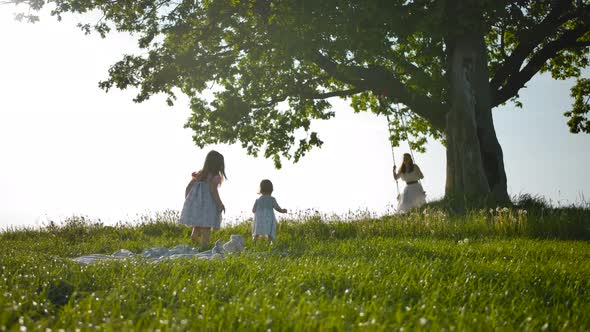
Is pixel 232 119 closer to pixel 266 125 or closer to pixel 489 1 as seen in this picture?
pixel 266 125

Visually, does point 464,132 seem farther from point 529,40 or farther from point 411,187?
point 529,40

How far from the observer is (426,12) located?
15734 mm

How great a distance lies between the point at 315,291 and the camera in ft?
17.0

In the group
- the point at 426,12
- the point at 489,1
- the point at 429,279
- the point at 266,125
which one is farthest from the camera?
the point at 266,125

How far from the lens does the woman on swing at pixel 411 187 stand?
1720 cm

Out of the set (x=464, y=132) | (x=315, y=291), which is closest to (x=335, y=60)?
(x=464, y=132)

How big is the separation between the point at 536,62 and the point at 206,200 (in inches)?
540

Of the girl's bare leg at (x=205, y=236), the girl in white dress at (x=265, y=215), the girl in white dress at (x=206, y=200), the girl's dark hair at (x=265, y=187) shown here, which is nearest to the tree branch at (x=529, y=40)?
the girl's dark hair at (x=265, y=187)

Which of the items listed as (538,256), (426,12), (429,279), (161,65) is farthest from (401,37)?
(429,279)

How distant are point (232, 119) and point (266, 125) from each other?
227cm

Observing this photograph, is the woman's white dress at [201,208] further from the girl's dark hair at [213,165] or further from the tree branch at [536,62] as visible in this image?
the tree branch at [536,62]

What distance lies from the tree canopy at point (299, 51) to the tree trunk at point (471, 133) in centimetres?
97

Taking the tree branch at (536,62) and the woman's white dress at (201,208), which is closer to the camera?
the woman's white dress at (201,208)

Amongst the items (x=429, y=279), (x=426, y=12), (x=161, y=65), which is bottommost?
(x=429, y=279)
